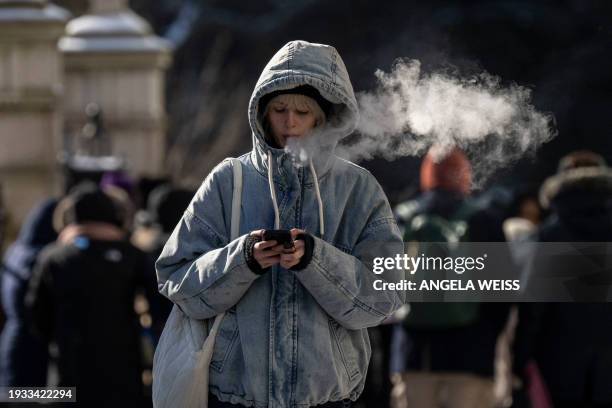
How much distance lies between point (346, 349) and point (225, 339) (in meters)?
0.31

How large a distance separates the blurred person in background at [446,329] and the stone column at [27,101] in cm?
386

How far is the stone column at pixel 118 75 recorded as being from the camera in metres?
12.5

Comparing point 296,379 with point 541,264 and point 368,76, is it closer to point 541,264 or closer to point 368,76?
point 368,76

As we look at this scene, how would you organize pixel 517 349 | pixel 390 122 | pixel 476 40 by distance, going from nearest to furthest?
pixel 390 122 → pixel 476 40 → pixel 517 349

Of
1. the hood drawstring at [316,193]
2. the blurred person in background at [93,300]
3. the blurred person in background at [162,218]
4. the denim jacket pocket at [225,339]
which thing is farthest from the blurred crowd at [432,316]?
the denim jacket pocket at [225,339]

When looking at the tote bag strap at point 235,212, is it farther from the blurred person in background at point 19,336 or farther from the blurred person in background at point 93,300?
the blurred person in background at point 19,336

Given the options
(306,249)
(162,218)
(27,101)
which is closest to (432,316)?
(162,218)

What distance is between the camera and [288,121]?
4.34m

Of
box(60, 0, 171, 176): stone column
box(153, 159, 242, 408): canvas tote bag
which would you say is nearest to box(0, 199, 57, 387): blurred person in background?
box(153, 159, 242, 408): canvas tote bag

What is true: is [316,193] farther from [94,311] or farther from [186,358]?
[94,311]

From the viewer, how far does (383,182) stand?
5953 mm

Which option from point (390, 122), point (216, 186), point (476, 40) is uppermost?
point (476, 40)

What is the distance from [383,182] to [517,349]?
1.30m

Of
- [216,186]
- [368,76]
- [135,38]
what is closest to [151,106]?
[135,38]
